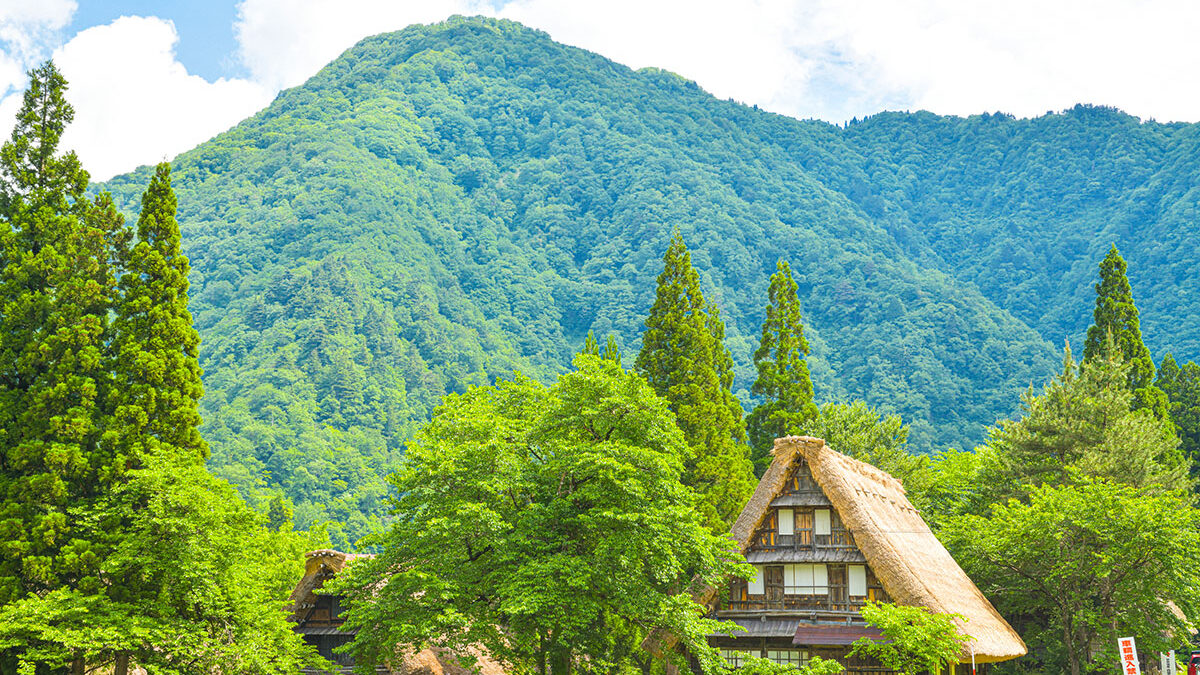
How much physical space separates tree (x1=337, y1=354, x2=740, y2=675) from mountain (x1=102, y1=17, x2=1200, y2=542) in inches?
2433

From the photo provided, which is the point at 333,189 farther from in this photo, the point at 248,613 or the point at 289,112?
the point at 248,613

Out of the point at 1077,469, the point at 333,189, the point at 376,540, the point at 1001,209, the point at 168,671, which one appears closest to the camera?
the point at 168,671

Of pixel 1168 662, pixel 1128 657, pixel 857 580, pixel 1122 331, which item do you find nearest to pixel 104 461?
pixel 857 580

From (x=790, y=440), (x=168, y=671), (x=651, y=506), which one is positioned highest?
(x=790, y=440)

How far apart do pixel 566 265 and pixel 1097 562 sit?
5151 inches

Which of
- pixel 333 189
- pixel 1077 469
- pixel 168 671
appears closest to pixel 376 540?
pixel 168 671

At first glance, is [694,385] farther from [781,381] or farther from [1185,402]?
[1185,402]

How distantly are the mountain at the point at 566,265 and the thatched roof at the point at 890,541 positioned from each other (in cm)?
6031

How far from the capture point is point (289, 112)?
193 metres

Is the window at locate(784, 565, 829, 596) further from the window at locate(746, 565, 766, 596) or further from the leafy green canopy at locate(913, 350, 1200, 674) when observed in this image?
the leafy green canopy at locate(913, 350, 1200, 674)

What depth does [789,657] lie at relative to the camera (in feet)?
104

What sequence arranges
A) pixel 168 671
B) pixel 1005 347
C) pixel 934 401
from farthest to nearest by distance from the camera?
pixel 1005 347 < pixel 934 401 < pixel 168 671

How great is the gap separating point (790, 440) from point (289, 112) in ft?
584

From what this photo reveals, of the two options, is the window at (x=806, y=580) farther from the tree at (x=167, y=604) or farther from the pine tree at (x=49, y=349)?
the pine tree at (x=49, y=349)
